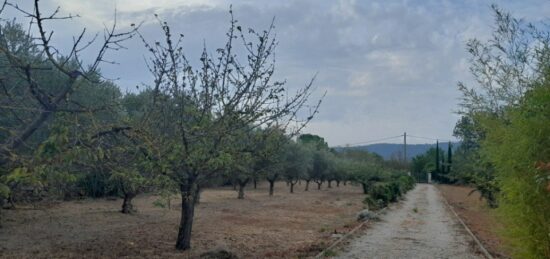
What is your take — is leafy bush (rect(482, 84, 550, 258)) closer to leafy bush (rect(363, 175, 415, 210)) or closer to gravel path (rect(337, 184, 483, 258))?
gravel path (rect(337, 184, 483, 258))

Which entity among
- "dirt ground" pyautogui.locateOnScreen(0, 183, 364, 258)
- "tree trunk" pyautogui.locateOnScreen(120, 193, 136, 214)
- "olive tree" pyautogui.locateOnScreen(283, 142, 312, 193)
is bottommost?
"dirt ground" pyautogui.locateOnScreen(0, 183, 364, 258)

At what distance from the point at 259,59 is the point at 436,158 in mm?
103065

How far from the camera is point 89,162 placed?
587cm

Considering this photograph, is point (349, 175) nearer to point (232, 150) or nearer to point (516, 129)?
point (232, 150)

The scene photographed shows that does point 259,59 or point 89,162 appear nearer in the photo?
point 89,162

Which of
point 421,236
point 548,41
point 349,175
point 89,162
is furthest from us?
point 349,175

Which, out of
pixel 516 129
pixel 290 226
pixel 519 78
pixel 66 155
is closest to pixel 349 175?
pixel 290 226

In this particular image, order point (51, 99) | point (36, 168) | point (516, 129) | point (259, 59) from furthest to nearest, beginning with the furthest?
point (259, 59) < point (516, 129) < point (51, 99) < point (36, 168)

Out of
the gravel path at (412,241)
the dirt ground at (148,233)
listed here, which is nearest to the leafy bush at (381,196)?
the dirt ground at (148,233)

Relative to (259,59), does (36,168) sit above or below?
below

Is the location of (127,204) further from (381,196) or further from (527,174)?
(527,174)

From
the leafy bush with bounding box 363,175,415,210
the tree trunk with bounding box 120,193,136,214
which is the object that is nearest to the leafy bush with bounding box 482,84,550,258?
the tree trunk with bounding box 120,193,136,214

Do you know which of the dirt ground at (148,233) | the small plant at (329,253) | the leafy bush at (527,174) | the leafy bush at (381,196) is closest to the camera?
the leafy bush at (527,174)

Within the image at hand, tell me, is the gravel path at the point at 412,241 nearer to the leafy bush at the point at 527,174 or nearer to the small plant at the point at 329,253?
the small plant at the point at 329,253
